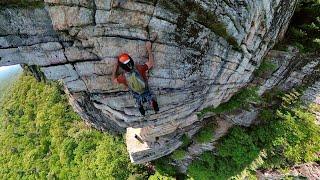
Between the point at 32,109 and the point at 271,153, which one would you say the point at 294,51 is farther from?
the point at 32,109

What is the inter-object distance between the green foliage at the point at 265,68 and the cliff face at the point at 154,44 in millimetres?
453

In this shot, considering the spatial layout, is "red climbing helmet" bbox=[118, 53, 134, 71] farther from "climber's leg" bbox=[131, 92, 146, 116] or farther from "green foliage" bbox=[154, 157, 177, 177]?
"green foliage" bbox=[154, 157, 177, 177]

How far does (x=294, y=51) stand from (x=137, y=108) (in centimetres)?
509

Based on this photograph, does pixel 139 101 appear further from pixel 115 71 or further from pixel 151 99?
pixel 115 71

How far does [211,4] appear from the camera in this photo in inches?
339

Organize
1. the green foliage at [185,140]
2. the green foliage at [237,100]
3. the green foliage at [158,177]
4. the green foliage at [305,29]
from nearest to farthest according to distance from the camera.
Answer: the green foliage at [305,29] < the green foliage at [237,100] < the green foliage at [185,140] < the green foliage at [158,177]

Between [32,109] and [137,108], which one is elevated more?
[137,108]

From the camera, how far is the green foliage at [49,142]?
2062cm

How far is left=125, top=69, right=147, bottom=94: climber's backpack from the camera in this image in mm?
8445

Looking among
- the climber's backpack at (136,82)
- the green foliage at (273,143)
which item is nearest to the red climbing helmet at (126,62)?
the climber's backpack at (136,82)

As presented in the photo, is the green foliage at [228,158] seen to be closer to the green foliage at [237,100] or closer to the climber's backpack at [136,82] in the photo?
the green foliage at [237,100]

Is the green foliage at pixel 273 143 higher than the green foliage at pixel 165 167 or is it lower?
higher

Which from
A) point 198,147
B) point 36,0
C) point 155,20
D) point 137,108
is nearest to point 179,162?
point 198,147

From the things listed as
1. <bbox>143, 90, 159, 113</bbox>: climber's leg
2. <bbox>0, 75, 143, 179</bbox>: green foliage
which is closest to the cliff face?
<bbox>143, 90, 159, 113</bbox>: climber's leg
